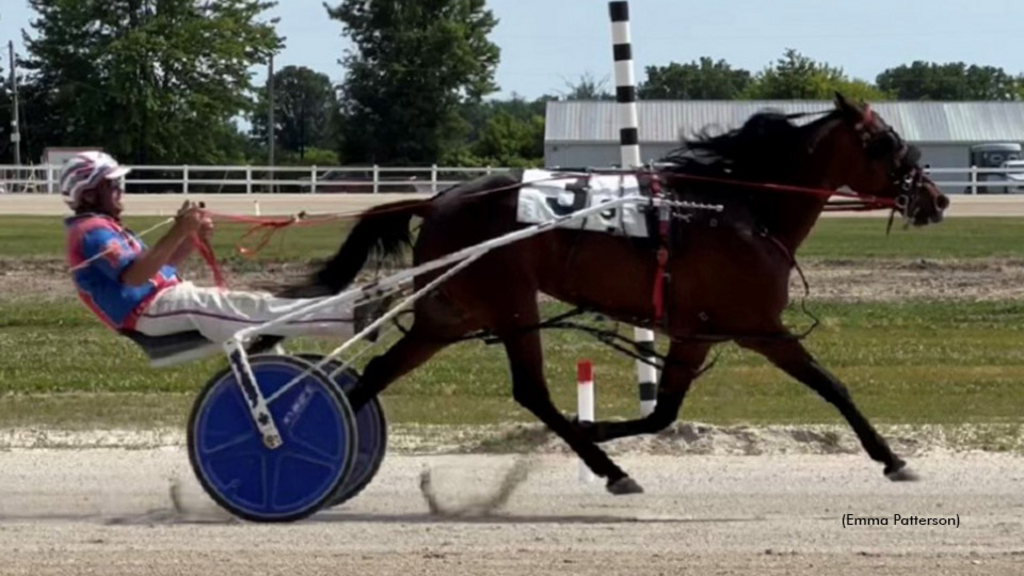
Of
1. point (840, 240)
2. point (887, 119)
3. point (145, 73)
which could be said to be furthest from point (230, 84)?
point (840, 240)

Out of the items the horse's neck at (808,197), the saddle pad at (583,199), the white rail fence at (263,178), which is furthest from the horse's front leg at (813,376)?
the white rail fence at (263,178)

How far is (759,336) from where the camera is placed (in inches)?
305

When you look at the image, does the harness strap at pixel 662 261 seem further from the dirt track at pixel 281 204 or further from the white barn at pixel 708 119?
the white barn at pixel 708 119

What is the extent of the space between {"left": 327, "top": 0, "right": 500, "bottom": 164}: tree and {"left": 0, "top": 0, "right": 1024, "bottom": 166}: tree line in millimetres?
44

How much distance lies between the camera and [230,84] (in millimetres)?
56312

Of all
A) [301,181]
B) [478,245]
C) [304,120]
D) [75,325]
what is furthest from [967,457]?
[304,120]

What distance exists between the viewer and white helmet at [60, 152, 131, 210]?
289 inches

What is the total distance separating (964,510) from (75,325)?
10080 millimetres

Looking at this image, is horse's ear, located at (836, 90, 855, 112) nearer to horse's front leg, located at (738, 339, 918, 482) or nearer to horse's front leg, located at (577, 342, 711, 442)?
horse's front leg, located at (738, 339, 918, 482)

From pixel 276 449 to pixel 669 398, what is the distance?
5.88 ft

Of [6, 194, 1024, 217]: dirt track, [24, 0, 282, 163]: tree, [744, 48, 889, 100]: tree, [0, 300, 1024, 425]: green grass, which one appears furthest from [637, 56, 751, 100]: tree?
[0, 300, 1024, 425]: green grass

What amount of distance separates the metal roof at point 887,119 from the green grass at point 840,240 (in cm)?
2613

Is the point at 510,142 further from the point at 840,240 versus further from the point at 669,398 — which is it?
the point at 669,398

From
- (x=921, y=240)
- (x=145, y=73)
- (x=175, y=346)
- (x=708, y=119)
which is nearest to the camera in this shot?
(x=175, y=346)
